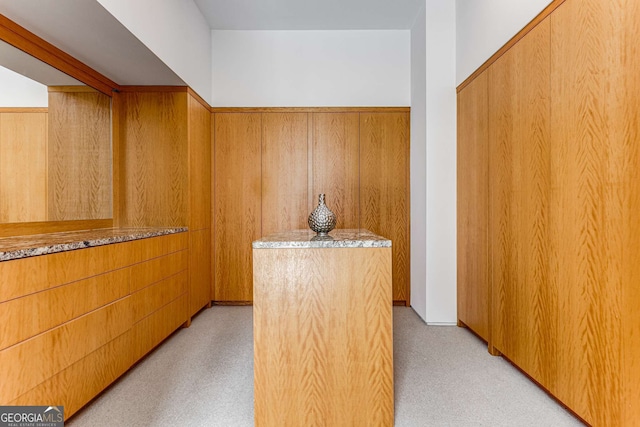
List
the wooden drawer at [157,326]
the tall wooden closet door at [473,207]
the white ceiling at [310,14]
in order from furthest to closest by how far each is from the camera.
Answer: the white ceiling at [310,14] → the tall wooden closet door at [473,207] → the wooden drawer at [157,326]

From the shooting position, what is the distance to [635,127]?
4.68 feet

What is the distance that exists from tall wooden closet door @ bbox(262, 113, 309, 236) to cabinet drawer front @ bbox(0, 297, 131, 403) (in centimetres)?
209

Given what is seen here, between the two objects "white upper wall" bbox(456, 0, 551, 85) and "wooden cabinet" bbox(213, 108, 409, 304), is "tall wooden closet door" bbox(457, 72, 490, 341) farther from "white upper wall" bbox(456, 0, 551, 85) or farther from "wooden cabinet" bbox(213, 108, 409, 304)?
"wooden cabinet" bbox(213, 108, 409, 304)

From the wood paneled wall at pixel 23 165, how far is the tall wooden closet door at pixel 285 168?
2129mm

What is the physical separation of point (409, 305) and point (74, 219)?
341 cm

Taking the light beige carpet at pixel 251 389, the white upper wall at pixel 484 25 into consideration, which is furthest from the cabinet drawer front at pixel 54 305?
the white upper wall at pixel 484 25

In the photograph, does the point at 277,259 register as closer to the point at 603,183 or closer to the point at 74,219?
the point at 603,183

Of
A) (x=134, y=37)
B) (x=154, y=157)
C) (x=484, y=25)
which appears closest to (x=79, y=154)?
(x=154, y=157)

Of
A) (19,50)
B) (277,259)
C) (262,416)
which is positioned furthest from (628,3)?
(19,50)

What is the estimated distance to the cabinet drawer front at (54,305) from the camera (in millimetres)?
1456

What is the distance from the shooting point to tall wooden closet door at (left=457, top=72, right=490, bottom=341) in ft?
9.08

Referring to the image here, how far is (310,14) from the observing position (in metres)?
3.79

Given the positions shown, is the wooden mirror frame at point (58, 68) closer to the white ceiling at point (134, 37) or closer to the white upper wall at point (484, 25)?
the white ceiling at point (134, 37)

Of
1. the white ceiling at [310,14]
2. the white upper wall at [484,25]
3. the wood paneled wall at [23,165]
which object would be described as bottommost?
the wood paneled wall at [23,165]
